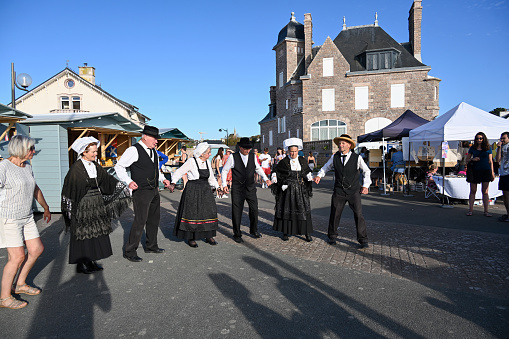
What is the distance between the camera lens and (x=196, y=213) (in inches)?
233

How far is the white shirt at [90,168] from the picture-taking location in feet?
15.3

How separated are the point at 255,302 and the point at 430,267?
2.63 meters

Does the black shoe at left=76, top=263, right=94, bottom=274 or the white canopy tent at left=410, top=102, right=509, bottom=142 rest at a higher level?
the white canopy tent at left=410, top=102, right=509, bottom=142

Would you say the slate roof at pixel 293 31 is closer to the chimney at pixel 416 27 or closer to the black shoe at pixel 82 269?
the chimney at pixel 416 27

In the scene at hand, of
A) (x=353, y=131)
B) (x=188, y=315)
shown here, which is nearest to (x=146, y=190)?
Result: (x=188, y=315)

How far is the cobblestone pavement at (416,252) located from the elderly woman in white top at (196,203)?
80 centimetres

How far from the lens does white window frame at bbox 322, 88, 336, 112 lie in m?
34.1

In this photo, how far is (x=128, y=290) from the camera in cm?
420

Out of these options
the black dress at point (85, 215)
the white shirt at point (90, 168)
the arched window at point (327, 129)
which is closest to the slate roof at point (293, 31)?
the arched window at point (327, 129)

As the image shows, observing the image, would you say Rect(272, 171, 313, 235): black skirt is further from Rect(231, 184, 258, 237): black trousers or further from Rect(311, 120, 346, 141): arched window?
Rect(311, 120, 346, 141): arched window

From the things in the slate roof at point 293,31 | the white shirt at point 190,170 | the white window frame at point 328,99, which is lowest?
the white shirt at point 190,170

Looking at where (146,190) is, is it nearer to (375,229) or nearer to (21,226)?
(21,226)

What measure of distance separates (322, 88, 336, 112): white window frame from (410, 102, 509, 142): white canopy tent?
23568 millimetres

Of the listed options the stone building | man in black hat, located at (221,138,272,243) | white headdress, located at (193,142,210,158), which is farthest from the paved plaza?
the stone building
